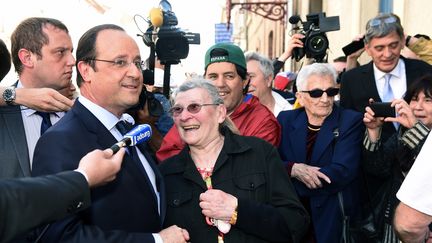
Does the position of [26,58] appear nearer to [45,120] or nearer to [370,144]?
[45,120]

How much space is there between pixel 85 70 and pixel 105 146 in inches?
15.6

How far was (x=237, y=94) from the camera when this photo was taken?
401cm

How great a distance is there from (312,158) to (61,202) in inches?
93.1

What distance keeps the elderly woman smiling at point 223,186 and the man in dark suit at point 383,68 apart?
1.66 metres

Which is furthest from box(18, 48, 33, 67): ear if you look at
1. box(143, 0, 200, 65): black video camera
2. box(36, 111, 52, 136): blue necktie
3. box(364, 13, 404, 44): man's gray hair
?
box(364, 13, 404, 44): man's gray hair

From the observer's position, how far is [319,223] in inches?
144

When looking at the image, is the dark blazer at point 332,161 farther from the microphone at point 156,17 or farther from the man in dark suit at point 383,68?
the microphone at point 156,17

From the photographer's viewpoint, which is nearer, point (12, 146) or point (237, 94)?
point (12, 146)

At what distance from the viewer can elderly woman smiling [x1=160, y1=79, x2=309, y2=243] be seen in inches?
108

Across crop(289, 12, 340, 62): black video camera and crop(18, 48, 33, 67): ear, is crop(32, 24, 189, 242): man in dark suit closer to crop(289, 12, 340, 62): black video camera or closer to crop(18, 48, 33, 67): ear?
crop(18, 48, 33, 67): ear

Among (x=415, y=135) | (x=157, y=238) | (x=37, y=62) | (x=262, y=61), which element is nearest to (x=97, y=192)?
(x=157, y=238)

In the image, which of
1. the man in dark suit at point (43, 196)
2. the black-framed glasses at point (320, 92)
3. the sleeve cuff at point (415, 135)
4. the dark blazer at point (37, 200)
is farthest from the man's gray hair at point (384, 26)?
the dark blazer at point (37, 200)

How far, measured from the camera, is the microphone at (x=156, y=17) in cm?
448

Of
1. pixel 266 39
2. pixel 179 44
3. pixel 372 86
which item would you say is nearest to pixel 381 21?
pixel 372 86
